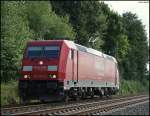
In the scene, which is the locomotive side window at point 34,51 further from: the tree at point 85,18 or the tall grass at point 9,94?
the tree at point 85,18

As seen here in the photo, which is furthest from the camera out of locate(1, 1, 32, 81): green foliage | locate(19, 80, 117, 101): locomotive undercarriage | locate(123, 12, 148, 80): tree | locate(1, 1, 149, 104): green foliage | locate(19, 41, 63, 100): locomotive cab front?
locate(123, 12, 148, 80): tree

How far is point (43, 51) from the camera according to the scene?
90.7ft

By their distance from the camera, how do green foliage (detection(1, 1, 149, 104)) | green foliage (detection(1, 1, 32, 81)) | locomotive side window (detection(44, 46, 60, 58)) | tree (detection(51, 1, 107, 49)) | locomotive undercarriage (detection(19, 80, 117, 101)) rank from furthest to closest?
1. tree (detection(51, 1, 107, 49))
2. green foliage (detection(1, 1, 149, 104))
3. green foliage (detection(1, 1, 32, 81))
4. locomotive side window (detection(44, 46, 60, 58))
5. locomotive undercarriage (detection(19, 80, 117, 101))

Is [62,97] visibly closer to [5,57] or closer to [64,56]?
[64,56]

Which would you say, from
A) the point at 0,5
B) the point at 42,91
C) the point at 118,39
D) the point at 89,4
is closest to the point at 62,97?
the point at 42,91

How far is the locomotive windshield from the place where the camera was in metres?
27.4

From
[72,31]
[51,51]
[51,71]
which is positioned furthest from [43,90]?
[72,31]

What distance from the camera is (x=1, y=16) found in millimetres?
32312

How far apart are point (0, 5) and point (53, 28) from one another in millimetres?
15361

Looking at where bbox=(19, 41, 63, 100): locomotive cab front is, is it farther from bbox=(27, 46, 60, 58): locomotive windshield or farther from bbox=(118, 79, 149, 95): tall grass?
bbox=(118, 79, 149, 95): tall grass

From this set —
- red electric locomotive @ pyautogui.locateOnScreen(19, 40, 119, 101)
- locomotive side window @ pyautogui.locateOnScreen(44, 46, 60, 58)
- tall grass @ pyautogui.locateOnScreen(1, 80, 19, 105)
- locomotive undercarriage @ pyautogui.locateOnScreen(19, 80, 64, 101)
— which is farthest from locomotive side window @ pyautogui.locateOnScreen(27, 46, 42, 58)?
tall grass @ pyautogui.locateOnScreen(1, 80, 19, 105)

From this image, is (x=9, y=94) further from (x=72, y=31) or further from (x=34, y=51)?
(x=72, y=31)

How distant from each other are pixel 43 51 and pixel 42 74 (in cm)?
146

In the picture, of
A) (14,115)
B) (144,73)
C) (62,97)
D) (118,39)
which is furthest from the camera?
(144,73)
